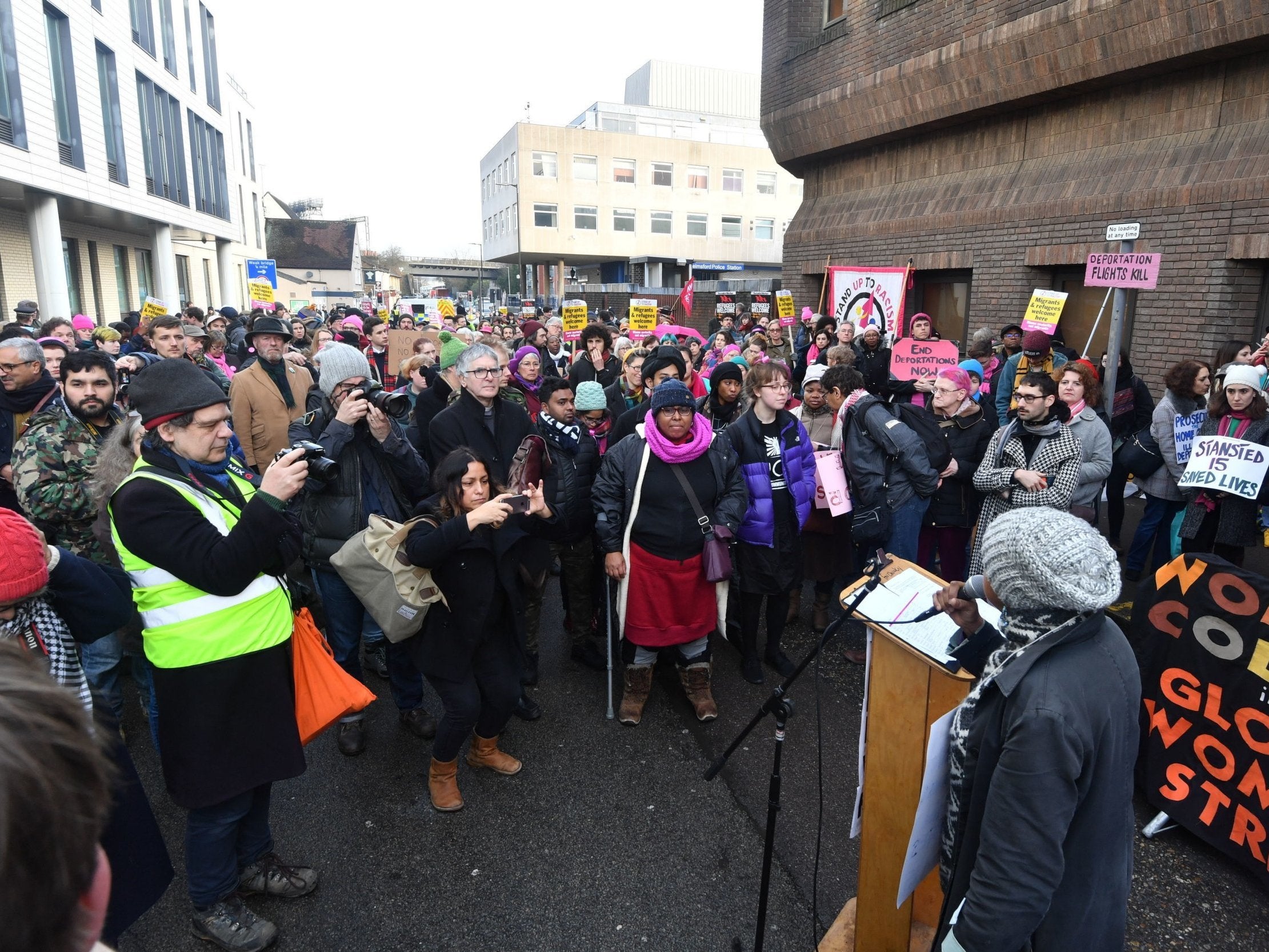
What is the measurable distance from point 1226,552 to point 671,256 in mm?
47048

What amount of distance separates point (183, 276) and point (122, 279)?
23.6ft

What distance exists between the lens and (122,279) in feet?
92.0

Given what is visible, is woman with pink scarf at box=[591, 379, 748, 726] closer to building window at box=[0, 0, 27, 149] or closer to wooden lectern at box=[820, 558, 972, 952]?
wooden lectern at box=[820, 558, 972, 952]

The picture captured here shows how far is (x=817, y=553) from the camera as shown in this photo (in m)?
5.59

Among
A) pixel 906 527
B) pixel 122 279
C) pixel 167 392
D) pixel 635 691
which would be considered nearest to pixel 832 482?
pixel 906 527

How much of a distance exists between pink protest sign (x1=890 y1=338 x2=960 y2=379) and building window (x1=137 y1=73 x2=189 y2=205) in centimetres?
2614

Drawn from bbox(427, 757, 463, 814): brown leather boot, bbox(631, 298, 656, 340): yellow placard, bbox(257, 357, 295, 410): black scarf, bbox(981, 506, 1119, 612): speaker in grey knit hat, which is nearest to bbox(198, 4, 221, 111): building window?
bbox(631, 298, 656, 340): yellow placard

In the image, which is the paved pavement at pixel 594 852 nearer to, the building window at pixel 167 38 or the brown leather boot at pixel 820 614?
the brown leather boot at pixel 820 614

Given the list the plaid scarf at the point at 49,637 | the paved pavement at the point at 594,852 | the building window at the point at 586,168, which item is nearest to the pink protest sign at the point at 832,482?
the paved pavement at the point at 594,852

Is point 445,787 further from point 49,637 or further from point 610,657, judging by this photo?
point 49,637

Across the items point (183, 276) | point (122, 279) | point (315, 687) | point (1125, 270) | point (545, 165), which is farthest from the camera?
point (545, 165)

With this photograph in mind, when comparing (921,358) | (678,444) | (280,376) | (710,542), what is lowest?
(710,542)

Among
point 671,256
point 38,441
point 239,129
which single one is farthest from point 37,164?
point 671,256

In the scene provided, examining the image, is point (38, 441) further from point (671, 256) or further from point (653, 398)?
point (671, 256)
